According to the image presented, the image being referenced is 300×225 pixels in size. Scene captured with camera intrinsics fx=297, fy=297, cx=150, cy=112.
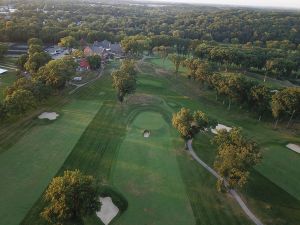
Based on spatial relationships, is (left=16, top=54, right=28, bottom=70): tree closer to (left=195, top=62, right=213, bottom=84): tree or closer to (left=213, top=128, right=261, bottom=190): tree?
(left=195, top=62, right=213, bottom=84): tree

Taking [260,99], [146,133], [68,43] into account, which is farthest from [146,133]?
[68,43]

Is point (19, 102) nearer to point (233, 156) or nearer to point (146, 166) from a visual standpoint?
point (146, 166)

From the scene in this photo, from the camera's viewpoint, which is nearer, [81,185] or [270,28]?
[81,185]

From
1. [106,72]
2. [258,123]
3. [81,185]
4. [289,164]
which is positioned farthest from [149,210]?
[106,72]

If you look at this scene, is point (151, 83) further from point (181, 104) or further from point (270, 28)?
point (270, 28)

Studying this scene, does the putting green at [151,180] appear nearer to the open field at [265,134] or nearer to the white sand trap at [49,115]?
the open field at [265,134]

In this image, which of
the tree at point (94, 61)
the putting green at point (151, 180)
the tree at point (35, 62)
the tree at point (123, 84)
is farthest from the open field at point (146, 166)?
the tree at point (94, 61)

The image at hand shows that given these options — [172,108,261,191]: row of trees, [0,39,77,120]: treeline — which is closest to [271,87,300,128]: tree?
[172,108,261,191]: row of trees
